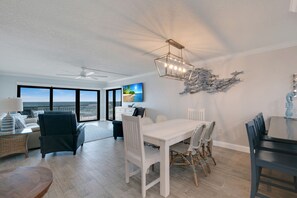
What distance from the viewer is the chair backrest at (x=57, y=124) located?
2.93 m

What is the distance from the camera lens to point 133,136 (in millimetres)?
1870

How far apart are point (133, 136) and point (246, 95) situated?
2.93 metres

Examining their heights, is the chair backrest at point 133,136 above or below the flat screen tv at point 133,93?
below

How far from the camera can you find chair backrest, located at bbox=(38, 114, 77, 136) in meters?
2.93

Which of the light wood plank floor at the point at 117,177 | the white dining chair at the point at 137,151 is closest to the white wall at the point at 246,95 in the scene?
the light wood plank floor at the point at 117,177

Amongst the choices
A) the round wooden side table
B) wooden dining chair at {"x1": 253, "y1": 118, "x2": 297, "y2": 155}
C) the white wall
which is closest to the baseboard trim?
the white wall

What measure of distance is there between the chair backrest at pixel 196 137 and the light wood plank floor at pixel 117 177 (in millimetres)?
566

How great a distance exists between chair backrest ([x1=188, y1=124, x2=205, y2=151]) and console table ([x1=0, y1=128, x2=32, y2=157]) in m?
3.50

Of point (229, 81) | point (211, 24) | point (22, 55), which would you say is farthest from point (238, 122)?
point (22, 55)

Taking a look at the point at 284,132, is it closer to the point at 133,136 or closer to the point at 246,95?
the point at 246,95

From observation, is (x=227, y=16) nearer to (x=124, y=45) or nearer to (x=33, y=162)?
(x=124, y=45)

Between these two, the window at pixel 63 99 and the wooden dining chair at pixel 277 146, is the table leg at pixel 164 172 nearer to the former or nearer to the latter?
the wooden dining chair at pixel 277 146

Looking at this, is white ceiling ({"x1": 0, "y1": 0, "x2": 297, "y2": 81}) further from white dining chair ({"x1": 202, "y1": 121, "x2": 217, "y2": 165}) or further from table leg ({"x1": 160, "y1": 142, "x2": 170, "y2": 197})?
table leg ({"x1": 160, "y1": 142, "x2": 170, "y2": 197})

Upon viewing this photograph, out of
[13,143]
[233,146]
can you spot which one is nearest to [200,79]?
[233,146]
